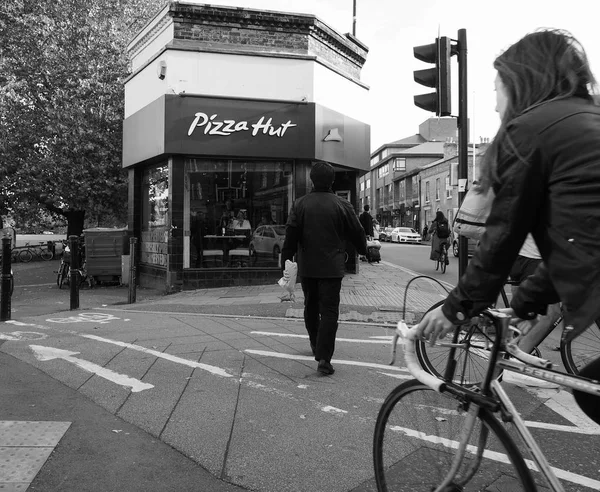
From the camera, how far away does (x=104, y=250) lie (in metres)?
13.9

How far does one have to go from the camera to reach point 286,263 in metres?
5.54

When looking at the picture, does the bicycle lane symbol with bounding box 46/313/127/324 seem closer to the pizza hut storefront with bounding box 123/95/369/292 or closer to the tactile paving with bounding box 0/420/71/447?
the pizza hut storefront with bounding box 123/95/369/292

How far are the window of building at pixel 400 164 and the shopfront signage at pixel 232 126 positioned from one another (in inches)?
2176

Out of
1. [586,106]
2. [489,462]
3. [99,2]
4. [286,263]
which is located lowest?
[489,462]

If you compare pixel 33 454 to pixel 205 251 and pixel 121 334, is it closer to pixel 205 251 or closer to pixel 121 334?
pixel 121 334

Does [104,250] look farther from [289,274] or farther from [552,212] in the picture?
[552,212]

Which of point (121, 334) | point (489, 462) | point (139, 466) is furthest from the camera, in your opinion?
point (121, 334)

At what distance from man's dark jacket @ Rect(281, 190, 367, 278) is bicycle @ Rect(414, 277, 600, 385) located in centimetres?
113

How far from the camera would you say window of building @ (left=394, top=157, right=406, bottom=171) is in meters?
65.2

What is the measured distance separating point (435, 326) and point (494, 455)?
1.58ft

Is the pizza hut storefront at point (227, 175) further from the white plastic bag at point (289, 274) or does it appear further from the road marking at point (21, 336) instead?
the white plastic bag at point (289, 274)

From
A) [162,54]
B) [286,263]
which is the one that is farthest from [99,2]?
[286,263]

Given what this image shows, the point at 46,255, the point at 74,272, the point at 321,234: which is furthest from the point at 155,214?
the point at 46,255

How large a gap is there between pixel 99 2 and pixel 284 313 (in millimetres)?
18046
